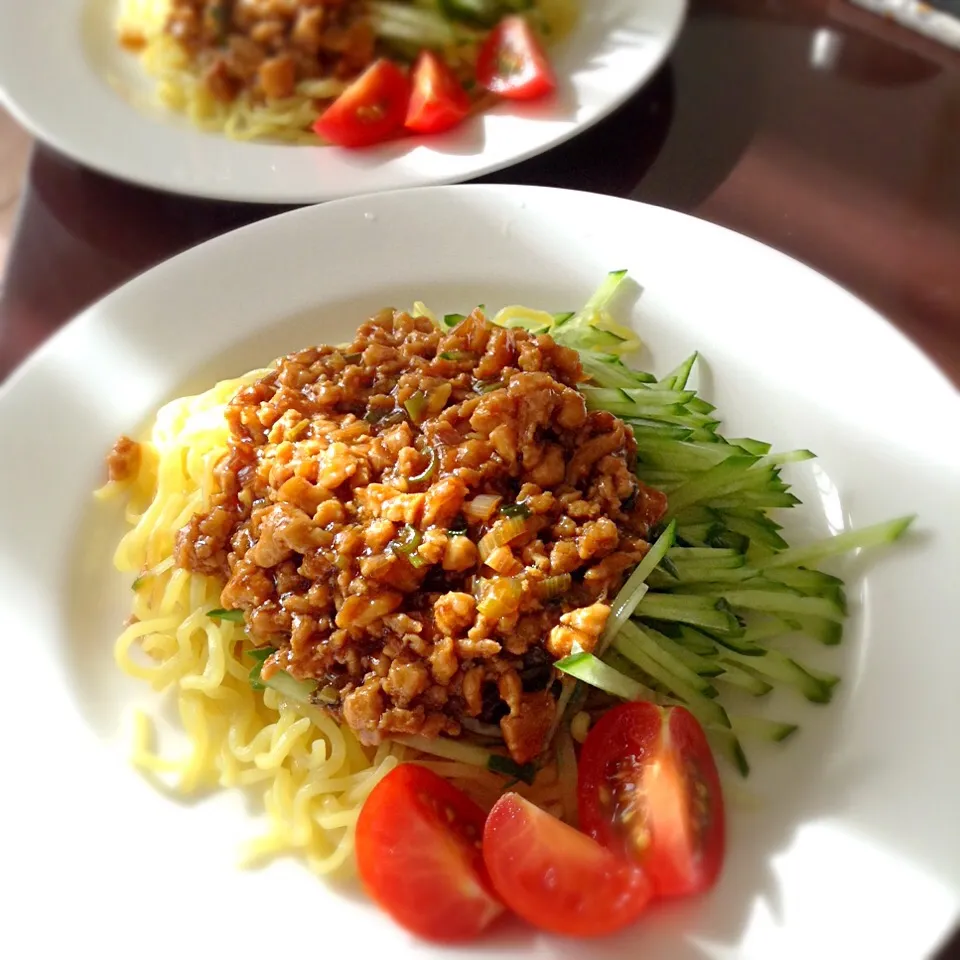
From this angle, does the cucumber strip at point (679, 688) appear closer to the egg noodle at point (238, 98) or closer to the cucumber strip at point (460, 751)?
the cucumber strip at point (460, 751)

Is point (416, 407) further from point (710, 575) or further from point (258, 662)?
point (710, 575)

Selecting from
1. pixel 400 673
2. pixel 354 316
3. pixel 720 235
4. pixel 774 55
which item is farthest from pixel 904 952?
pixel 774 55

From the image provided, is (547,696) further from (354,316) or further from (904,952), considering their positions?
(354,316)

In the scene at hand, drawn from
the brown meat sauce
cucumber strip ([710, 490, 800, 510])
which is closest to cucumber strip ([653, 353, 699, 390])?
cucumber strip ([710, 490, 800, 510])

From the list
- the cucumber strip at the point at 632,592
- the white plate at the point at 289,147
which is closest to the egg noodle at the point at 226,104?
the white plate at the point at 289,147

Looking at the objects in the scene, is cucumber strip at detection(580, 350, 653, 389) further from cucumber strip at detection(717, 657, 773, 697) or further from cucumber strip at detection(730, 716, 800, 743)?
cucumber strip at detection(730, 716, 800, 743)
